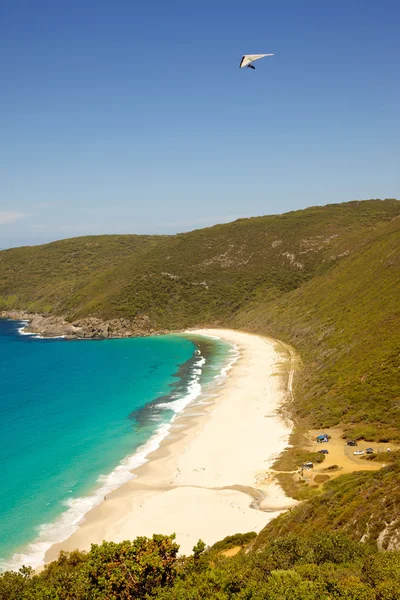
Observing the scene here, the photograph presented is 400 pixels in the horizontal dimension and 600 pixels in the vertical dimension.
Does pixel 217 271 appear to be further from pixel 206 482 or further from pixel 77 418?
pixel 206 482

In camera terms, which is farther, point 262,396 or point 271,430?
point 262,396

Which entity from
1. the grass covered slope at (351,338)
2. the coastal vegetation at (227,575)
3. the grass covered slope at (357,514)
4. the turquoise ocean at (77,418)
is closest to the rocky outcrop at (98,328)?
the turquoise ocean at (77,418)

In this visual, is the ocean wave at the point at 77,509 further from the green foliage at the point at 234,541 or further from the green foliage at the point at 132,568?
the green foliage at the point at 234,541

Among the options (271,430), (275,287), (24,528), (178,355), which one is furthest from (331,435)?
(275,287)

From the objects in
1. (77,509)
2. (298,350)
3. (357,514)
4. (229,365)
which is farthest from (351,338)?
(77,509)

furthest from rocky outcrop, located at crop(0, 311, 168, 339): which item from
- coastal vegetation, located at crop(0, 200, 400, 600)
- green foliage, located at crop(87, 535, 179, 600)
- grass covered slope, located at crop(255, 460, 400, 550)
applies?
green foliage, located at crop(87, 535, 179, 600)

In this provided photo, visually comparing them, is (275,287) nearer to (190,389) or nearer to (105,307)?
(105,307)
